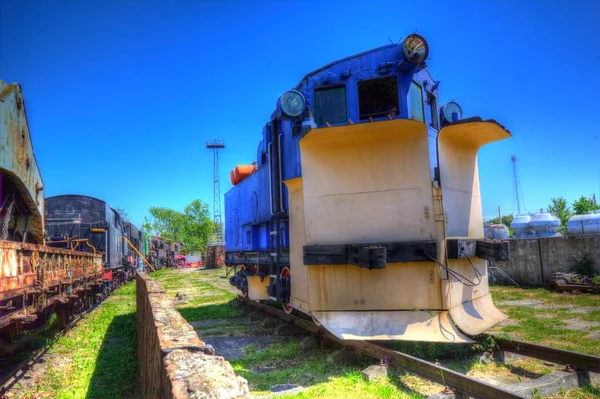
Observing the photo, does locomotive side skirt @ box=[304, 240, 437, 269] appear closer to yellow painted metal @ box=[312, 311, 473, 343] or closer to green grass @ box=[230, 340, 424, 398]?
Result: yellow painted metal @ box=[312, 311, 473, 343]

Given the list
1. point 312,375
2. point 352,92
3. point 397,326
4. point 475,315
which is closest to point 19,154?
point 352,92

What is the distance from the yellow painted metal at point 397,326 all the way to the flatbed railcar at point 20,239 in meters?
3.77

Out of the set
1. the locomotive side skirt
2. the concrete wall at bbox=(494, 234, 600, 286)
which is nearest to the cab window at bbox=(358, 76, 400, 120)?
the locomotive side skirt

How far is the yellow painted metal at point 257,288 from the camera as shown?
342 inches

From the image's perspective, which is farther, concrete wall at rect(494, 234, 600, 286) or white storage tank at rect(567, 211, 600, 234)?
white storage tank at rect(567, 211, 600, 234)

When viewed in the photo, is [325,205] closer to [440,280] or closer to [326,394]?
[440,280]

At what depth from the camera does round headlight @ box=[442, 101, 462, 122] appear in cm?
681

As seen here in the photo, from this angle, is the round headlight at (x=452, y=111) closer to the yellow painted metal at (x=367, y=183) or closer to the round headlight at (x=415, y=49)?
the round headlight at (x=415, y=49)

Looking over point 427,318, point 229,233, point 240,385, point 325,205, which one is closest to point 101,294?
point 229,233

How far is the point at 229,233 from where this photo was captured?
11.6 meters

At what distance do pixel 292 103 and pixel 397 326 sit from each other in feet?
10.8

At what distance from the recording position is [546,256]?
42.5ft

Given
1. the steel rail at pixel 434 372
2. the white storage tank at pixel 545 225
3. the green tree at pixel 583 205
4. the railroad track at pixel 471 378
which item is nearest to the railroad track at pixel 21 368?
the steel rail at pixel 434 372

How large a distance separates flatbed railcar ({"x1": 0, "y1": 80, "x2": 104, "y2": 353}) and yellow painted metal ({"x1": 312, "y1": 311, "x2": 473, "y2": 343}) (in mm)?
3769
